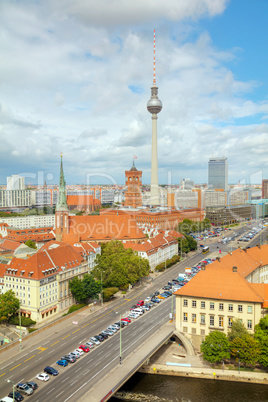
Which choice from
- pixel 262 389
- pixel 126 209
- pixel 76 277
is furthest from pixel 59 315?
pixel 126 209

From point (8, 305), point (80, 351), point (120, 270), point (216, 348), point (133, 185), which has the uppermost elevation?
point (133, 185)

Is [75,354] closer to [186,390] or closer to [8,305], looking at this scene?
[186,390]

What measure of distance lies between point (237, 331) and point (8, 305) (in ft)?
130

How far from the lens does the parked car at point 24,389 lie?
40.9 metres

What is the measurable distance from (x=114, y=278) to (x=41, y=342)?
88.2 feet

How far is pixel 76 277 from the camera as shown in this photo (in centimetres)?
7325

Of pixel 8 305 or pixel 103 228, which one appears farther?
pixel 103 228

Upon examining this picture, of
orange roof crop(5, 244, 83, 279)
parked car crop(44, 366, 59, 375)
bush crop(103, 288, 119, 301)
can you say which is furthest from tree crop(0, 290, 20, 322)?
parked car crop(44, 366, 59, 375)

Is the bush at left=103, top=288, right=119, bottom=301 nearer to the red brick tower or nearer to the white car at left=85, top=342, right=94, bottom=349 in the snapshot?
the white car at left=85, top=342, right=94, bottom=349

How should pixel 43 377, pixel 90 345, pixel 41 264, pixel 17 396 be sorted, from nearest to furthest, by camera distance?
pixel 17 396, pixel 43 377, pixel 90 345, pixel 41 264

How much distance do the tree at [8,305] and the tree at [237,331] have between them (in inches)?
1502

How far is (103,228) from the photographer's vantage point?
113m

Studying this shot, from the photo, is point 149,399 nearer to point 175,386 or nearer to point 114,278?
point 175,386

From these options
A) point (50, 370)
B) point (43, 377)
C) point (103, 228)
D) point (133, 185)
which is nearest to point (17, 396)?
point (43, 377)
